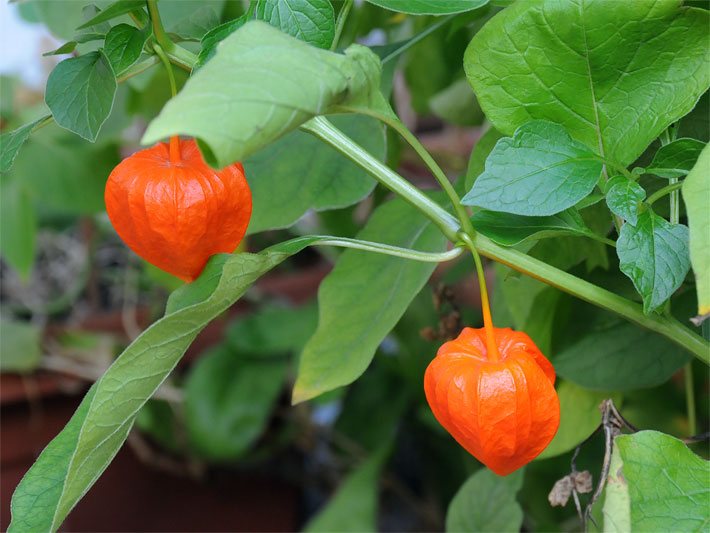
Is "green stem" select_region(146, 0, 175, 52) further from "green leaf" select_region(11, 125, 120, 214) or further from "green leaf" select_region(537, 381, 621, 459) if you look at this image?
"green leaf" select_region(11, 125, 120, 214)

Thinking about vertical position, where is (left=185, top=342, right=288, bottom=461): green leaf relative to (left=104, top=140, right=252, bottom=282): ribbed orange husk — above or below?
below

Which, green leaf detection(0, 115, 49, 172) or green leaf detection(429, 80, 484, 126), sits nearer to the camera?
green leaf detection(0, 115, 49, 172)

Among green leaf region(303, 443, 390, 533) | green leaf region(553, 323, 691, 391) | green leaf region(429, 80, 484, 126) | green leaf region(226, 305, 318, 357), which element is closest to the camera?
green leaf region(553, 323, 691, 391)

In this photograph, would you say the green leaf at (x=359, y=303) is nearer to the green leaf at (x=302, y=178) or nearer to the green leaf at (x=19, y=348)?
the green leaf at (x=302, y=178)

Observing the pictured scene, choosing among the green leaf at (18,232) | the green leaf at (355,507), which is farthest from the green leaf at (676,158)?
the green leaf at (18,232)

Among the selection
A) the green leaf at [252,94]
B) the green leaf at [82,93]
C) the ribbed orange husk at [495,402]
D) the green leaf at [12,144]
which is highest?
the green leaf at [252,94]

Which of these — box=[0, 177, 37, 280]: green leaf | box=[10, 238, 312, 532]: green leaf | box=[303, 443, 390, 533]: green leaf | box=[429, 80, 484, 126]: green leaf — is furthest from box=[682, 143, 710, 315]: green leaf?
box=[0, 177, 37, 280]: green leaf
